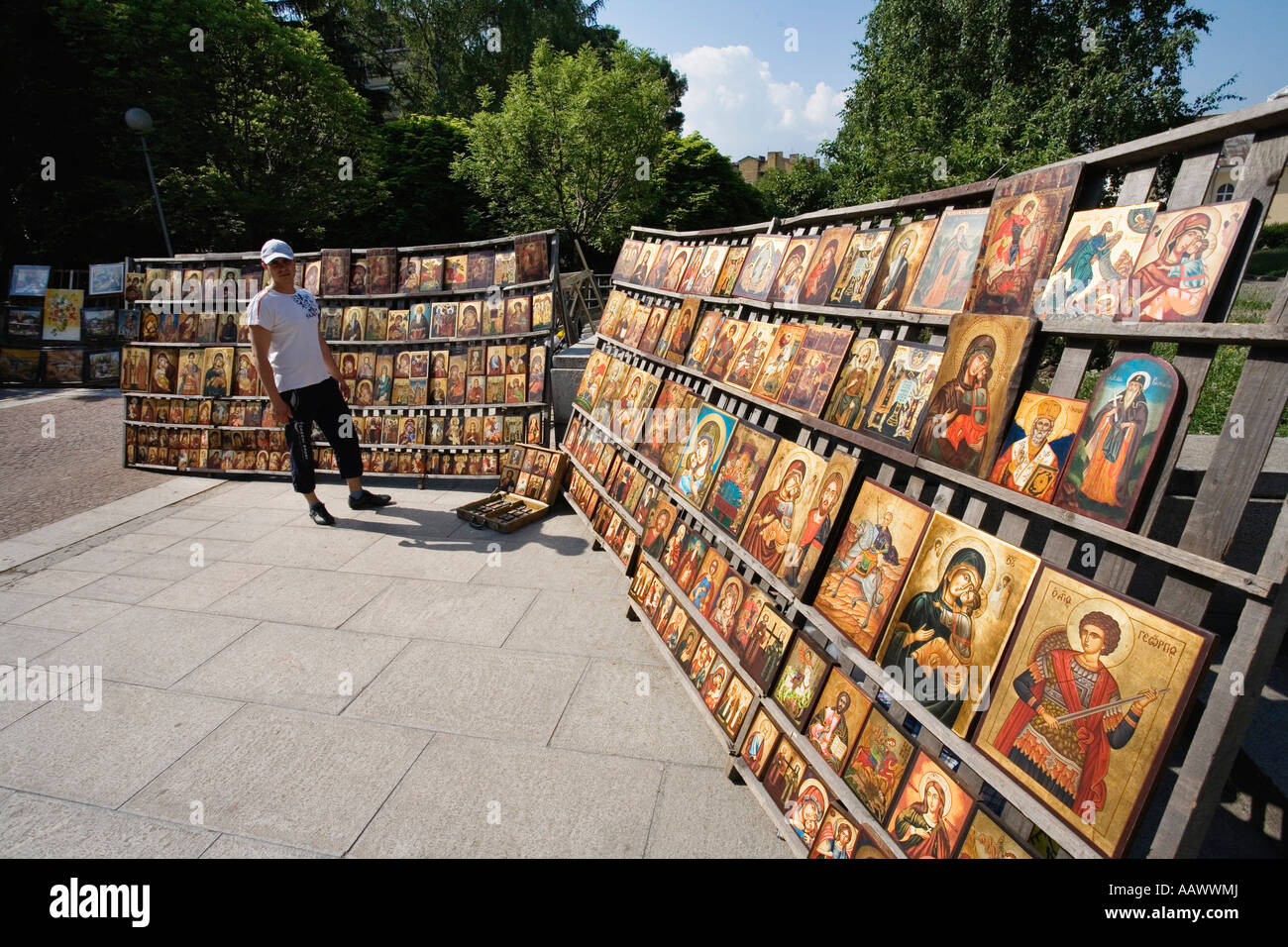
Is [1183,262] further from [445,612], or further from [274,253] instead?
[274,253]

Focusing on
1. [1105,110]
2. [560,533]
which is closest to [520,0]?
[1105,110]

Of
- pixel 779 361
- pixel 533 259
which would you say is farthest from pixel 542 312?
pixel 779 361

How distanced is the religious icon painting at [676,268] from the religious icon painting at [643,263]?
1.42 ft

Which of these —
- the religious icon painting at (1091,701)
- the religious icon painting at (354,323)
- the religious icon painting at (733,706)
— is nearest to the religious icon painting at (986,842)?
the religious icon painting at (1091,701)

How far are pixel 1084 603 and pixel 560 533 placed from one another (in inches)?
192

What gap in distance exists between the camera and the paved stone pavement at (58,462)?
720 cm

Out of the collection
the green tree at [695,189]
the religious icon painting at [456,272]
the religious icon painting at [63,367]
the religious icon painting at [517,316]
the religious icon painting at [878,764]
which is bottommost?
the religious icon painting at [63,367]

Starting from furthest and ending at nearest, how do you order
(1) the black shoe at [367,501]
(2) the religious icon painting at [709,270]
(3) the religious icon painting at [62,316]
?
(3) the religious icon painting at [62,316]
(1) the black shoe at [367,501]
(2) the religious icon painting at [709,270]

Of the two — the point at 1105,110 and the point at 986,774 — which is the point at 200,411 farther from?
the point at 1105,110

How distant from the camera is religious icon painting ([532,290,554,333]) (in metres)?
7.30

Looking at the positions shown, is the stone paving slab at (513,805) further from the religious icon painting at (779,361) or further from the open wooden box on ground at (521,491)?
the open wooden box on ground at (521,491)

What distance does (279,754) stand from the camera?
3.43 metres
